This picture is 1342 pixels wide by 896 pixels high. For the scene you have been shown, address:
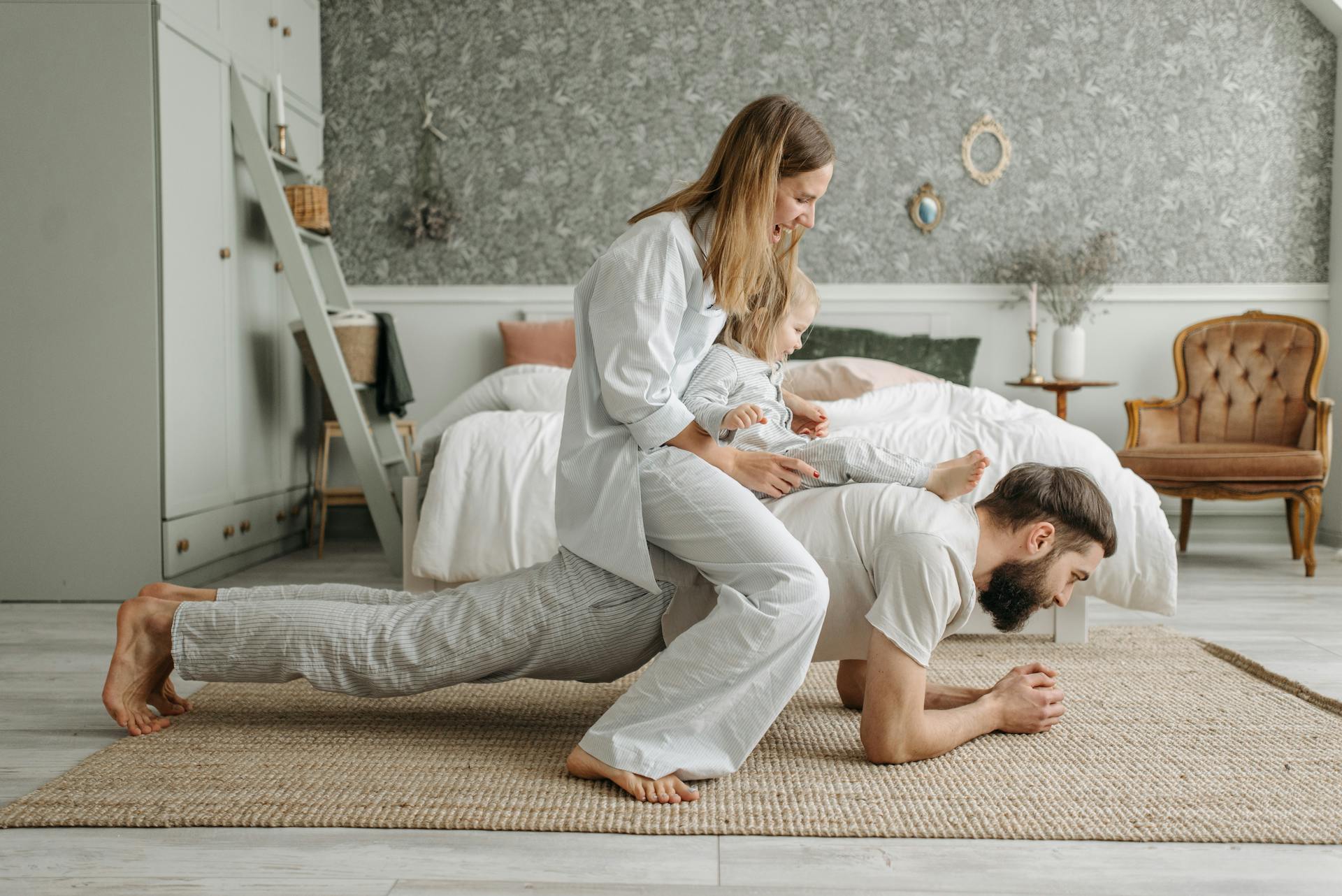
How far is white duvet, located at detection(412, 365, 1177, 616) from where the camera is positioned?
2.62m

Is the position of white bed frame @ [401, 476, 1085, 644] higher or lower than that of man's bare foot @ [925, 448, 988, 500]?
lower

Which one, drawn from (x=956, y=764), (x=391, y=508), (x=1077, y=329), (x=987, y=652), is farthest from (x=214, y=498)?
(x=1077, y=329)

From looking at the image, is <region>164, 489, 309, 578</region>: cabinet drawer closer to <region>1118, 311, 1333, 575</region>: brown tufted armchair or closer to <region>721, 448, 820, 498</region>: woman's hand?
<region>721, 448, 820, 498</region>: woman's hand

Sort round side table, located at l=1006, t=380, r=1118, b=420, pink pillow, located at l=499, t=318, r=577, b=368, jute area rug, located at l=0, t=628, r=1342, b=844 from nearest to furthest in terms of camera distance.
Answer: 1. jute area rug, located at l=0, t=628, r=1342, b=844
2. round side table, located at l=1006, t=380, r=1118, b=420
3. pink pillow, located at l=499, t=318, r=577, b=368

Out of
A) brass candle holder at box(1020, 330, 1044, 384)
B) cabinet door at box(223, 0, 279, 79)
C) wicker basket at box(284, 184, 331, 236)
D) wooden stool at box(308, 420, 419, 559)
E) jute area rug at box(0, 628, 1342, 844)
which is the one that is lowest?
jute area rug at box(0, 628, 1342, 844)

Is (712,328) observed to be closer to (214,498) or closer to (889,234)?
(214,498)

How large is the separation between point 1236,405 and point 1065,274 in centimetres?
85

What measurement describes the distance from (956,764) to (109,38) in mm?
3115

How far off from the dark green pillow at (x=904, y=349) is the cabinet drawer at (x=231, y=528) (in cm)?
219

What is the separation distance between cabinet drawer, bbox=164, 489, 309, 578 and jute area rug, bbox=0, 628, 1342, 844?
1.27 m

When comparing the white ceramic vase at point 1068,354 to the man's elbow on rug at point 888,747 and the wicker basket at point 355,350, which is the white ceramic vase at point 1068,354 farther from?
the man's elbow on rug at point 888,747

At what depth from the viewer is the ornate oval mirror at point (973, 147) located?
4.72 meters

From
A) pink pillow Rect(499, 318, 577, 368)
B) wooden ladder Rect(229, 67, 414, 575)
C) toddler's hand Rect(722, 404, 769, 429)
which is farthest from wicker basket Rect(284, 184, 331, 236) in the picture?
toddler's hand Rect(722, 404, 769, 429)

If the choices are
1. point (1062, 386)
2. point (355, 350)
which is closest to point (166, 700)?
point (355, 350)
